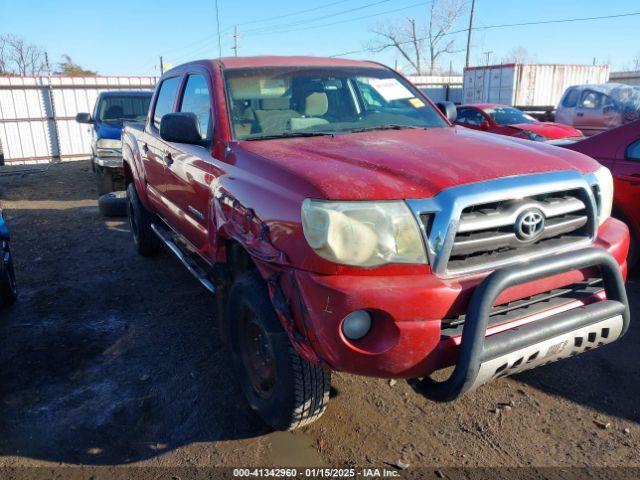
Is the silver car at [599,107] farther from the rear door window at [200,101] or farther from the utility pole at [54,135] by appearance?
the utility pole at [54,135]

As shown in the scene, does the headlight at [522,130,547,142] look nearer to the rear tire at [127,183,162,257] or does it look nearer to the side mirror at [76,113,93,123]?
the rear tire at [127,183,162,257]

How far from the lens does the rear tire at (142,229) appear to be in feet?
18.5

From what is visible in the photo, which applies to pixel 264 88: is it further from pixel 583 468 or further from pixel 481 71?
pixel 481 71

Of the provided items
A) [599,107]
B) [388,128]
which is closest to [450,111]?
[388,128]

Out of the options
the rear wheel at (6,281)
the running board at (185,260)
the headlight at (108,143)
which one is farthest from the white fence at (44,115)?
the rear wheel at (6,281)

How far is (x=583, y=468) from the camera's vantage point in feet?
8.19

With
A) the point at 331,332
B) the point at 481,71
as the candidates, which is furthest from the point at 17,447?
the point at 481,71

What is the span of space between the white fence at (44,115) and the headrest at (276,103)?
18.6 meters

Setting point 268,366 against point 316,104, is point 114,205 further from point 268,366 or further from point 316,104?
point 268,366

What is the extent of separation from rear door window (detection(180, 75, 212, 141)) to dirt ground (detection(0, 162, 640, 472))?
154cm

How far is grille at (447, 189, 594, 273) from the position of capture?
86.4 inches

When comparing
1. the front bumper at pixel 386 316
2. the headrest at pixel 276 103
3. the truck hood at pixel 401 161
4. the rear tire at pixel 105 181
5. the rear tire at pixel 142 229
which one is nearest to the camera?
the front bumper at pixel 386 316

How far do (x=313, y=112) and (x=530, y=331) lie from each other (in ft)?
6.47

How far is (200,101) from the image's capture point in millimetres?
3637
